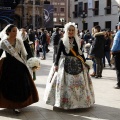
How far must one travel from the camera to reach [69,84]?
5984 millimetres

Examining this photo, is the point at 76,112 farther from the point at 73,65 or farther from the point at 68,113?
the point at 73,65

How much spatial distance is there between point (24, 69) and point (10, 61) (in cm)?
28

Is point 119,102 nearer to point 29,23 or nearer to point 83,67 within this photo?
point 83,67

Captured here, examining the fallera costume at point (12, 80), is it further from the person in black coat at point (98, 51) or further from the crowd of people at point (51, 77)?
the person in black coat at point (98, 51)

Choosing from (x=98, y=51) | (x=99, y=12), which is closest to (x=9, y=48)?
(x=98, y=51)

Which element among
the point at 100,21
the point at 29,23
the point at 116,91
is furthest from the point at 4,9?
the point at 116,91

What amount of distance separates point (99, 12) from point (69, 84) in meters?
37.9

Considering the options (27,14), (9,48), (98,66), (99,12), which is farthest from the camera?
(99,12)

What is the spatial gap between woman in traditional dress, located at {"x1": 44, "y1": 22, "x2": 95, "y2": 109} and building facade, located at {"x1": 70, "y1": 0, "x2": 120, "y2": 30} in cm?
3336

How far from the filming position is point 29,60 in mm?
6121

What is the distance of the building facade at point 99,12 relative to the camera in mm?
40719

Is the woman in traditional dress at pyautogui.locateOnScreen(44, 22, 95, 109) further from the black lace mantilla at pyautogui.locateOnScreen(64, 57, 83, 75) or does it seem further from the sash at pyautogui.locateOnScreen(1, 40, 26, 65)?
the sash at pyautogui.locateOnScreen(1, 40, 26, 65)

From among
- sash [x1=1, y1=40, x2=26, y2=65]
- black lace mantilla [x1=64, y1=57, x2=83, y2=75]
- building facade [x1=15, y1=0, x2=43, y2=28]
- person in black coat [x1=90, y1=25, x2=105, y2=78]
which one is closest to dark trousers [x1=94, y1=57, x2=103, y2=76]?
person in black coat [x1=90, y1=25, x2=105, y2=78]

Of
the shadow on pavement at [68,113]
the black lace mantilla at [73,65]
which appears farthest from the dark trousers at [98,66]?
the black lace mantilla at [73,65]
